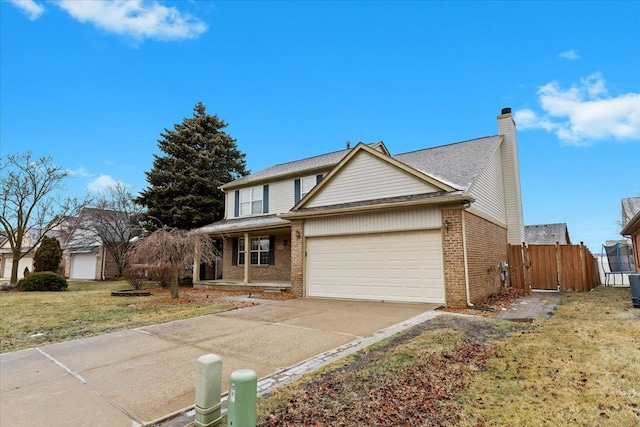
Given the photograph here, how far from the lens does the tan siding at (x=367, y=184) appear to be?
35.6ft

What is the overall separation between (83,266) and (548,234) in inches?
1604

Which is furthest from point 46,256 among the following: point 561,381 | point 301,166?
point 561,381

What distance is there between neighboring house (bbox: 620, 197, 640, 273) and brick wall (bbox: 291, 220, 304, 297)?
12.1 meters

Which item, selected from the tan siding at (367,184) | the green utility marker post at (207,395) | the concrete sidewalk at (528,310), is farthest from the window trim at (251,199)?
the green utility marker post at (207,395)

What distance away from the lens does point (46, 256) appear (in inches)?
813

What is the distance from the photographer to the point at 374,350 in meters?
5.40

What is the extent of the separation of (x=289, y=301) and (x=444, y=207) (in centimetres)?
566

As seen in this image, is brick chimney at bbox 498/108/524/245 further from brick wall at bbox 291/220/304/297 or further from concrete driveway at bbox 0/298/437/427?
brick wall at bbox 291/220/304/297

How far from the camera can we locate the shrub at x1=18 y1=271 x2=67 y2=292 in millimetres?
18031

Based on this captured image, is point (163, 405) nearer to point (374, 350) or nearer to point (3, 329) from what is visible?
point (374, 350)

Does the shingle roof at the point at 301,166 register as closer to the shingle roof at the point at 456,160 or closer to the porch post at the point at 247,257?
the shingle roof at the point at 456,160

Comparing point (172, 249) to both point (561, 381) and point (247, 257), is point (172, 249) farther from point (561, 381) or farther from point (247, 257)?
point (561, 381)

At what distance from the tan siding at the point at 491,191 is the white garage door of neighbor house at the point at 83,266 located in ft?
99.8

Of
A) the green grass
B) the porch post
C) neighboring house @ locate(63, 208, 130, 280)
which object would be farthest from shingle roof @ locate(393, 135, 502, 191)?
neighboring house @ locate(63, 208, 130, 280)
